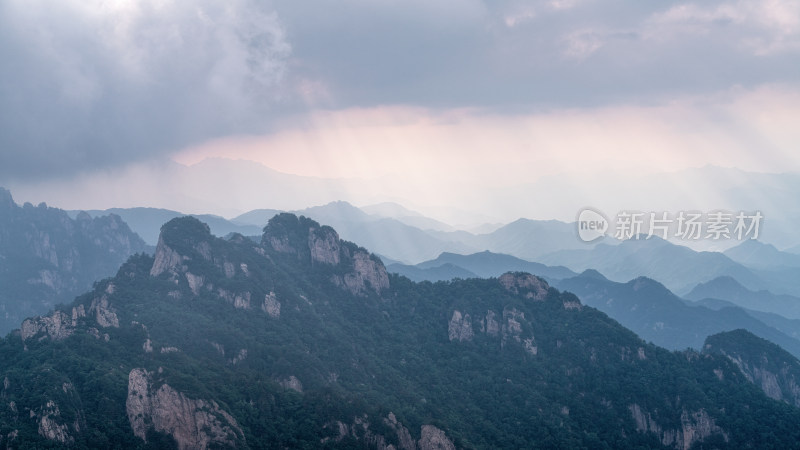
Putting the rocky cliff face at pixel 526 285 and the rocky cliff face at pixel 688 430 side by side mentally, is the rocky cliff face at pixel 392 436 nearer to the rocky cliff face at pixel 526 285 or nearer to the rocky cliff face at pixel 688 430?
the rocky cliff face at pixel 688 430

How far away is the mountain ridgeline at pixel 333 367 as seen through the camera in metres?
91.2

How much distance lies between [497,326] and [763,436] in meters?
55.9

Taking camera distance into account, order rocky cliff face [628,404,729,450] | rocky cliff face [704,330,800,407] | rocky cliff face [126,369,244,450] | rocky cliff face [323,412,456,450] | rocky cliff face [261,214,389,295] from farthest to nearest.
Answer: rocky cliff face [704,330,800,407] → rocky cliff face [261,214,389,295] → rocky cliff face [628,404,729,450] → rocky cliff face [323,412,456,450] → rocky cliff face [126,369,244,450]

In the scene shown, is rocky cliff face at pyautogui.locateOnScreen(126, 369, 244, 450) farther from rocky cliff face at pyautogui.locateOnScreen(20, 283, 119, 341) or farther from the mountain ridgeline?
rocky cliff face at pyautogui.locateOnScreen(20, 283, 119, 341)

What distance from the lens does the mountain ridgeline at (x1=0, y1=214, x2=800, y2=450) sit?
91.2m

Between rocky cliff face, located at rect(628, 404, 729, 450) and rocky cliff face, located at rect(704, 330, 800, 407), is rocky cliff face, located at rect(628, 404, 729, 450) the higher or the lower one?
the lower one

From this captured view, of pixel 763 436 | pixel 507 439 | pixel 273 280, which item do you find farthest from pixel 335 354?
pixel 763 436

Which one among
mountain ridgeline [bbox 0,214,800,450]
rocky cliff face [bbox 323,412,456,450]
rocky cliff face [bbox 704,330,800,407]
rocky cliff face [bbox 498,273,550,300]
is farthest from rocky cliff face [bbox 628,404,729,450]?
rocky cliff face [bbox 323,412,456,450]

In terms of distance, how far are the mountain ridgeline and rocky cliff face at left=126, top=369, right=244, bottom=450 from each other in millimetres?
188

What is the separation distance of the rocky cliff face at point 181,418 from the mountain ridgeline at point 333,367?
19cm

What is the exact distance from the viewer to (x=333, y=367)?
128m

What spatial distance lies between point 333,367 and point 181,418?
42096 mm

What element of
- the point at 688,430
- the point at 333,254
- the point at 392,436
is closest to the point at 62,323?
the point at 392,436

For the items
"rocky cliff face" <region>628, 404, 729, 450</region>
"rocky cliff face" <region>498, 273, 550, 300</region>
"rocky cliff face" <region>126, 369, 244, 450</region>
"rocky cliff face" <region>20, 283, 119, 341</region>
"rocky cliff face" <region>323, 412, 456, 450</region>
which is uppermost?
"rocky cliff face" <region>498, 273, 550, 300</region>
